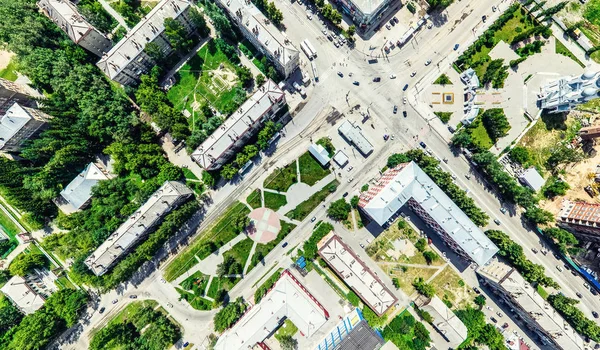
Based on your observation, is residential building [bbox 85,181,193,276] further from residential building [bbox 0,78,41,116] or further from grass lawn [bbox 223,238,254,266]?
residential building [bbox 0,78,41,116]

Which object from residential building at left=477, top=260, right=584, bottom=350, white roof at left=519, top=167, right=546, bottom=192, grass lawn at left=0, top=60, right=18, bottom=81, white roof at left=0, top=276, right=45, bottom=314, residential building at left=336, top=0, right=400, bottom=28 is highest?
grass lawn at left=0, top=60, right=18, bottom=81

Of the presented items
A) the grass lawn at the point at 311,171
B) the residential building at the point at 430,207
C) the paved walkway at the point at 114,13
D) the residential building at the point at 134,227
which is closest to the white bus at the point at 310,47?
the grass lawn at the point at 311,171

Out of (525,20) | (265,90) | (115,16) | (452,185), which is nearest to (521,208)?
(452,185)

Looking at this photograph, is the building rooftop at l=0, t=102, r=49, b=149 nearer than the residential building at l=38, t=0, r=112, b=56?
Yes

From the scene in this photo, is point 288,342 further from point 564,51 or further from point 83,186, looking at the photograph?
point 564,51

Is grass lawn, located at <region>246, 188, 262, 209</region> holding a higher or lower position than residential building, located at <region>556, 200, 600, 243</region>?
higher

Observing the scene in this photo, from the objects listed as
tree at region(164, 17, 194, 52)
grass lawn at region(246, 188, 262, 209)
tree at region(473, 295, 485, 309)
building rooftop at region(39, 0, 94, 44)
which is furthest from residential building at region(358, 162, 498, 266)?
building rooftop at region(39, 0, 94, 44)

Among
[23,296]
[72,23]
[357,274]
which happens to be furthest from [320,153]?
[23,296]
